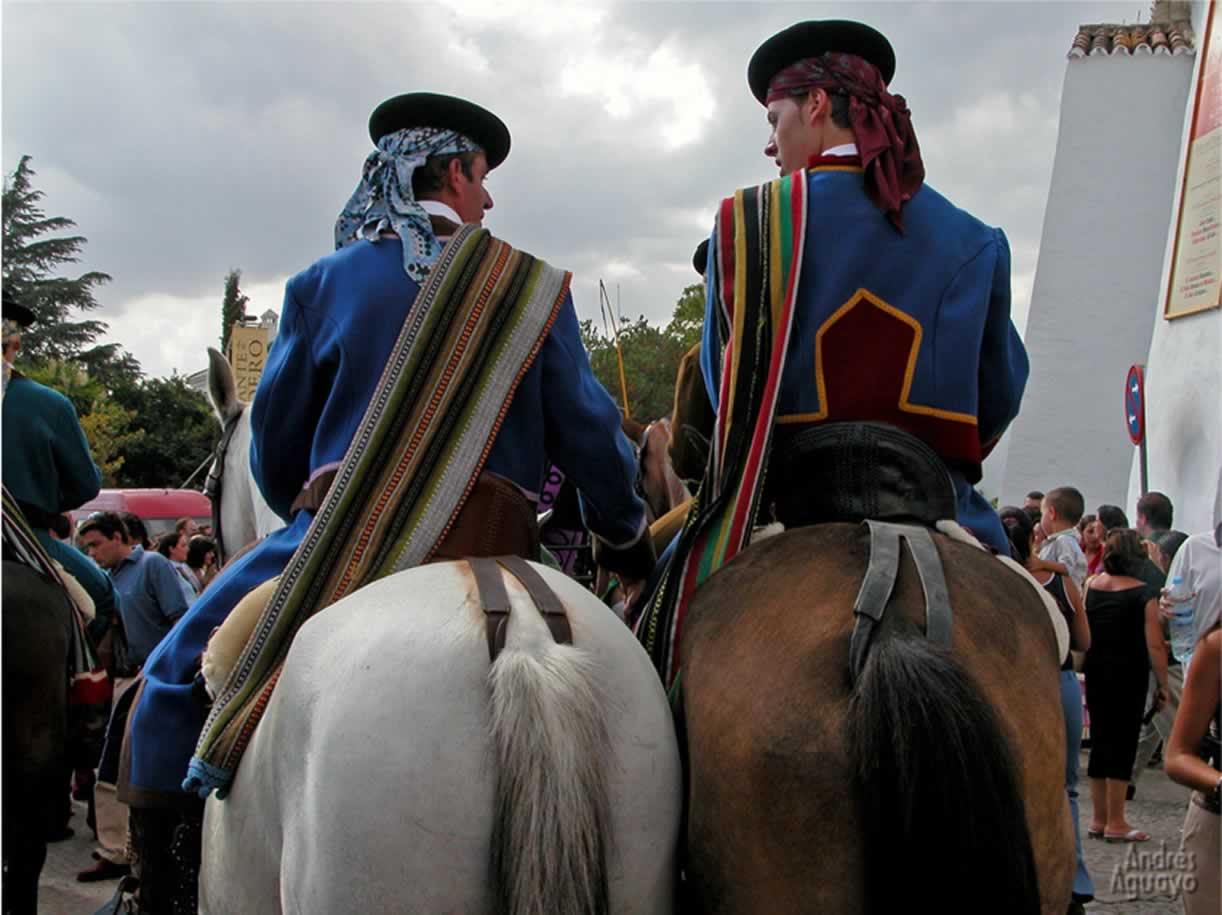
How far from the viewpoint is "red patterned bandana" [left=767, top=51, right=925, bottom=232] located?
290 centimetres

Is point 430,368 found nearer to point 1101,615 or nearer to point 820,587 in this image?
point 820,587

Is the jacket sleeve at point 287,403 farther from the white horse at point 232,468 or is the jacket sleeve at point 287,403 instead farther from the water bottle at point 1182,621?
the water bottle at point 1182,621

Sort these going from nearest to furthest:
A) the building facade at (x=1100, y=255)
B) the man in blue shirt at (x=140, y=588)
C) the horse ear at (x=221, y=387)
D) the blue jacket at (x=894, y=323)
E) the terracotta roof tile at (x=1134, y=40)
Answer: the blue jacket at (x=894, y=323), the horse ear at (x=221, y=387), the man in blue shirt at (x=140, y=588), the terracotta roof tile at (x=1134, y=40), the building facade at (x=1100, y=255)

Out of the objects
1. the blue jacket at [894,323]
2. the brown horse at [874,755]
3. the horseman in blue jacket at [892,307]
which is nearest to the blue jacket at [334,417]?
the horseman in blue jacket at [892,307]

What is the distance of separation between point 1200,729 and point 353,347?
3.09 metres

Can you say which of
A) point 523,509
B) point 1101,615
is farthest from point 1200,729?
point 1101,615

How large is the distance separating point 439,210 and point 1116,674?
21.6ft

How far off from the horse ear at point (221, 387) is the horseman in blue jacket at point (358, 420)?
2.40m

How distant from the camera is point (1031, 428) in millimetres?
20938

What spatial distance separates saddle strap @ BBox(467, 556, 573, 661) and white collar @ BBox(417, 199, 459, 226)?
1.10 m

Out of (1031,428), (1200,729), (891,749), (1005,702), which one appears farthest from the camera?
(1031,428)

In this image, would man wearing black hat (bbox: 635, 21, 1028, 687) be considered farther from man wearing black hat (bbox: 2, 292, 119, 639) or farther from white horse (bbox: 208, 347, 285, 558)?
man wearing black hat (bbox: 2, 292, 119, 639)

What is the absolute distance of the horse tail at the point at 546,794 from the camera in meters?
1.86

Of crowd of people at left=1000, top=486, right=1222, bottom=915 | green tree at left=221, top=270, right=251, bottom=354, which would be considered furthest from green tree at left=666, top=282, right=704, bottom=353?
crowd of people at left=1000, top=486, right=1222, bottom=915
